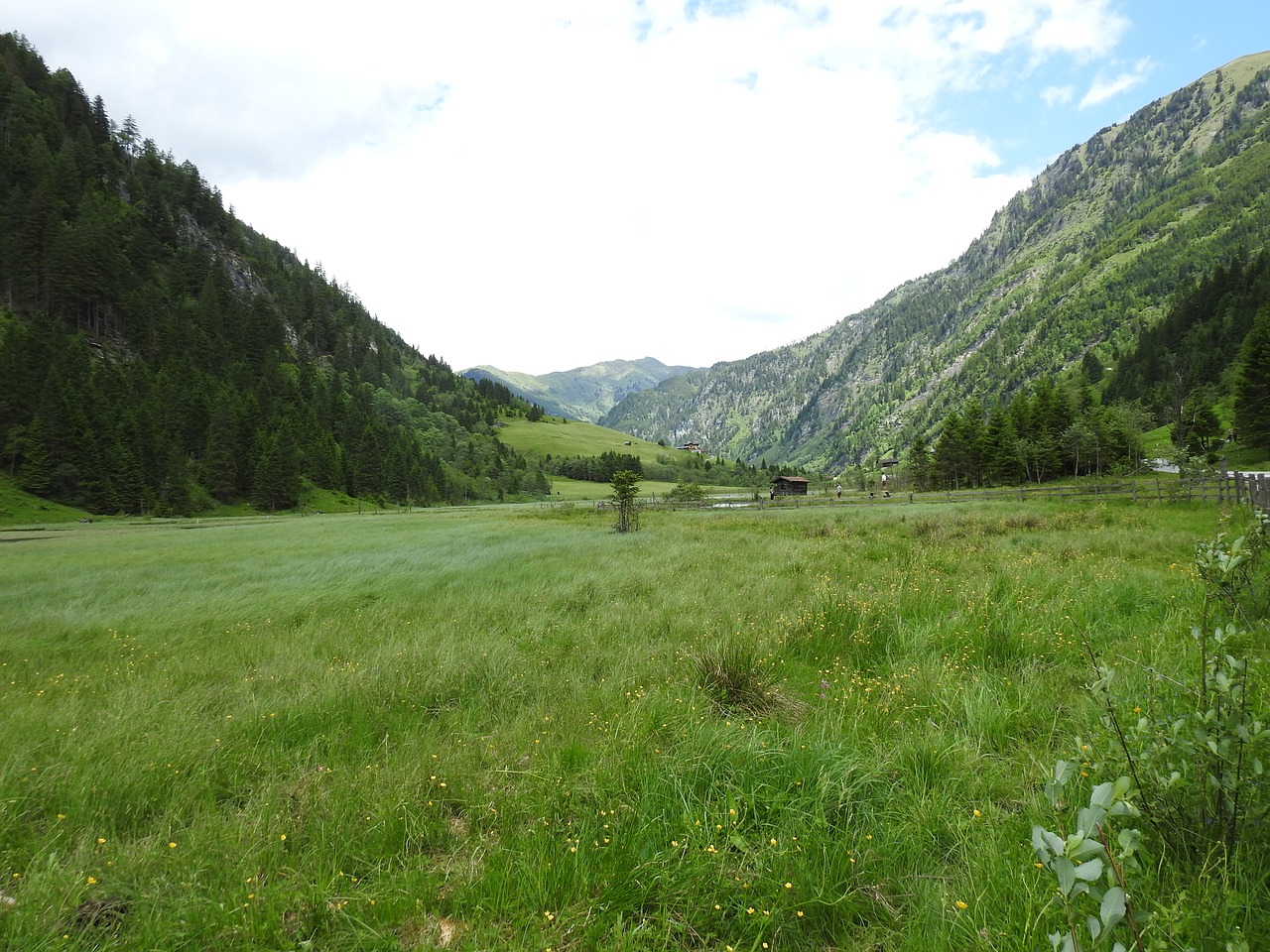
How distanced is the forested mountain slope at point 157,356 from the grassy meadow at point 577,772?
239ft

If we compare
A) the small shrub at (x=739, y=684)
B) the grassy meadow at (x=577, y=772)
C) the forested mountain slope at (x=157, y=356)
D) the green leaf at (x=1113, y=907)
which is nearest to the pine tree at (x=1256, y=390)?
the grassy meadow at (x=577, y=772)

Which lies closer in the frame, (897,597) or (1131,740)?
(1131,740)

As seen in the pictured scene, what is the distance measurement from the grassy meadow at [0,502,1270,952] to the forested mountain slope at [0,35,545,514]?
239 ft

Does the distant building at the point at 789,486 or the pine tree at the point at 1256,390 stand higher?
the pine tree at the point at 1256,390

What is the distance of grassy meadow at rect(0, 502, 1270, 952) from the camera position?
9.02 feet

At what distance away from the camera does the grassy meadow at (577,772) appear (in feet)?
9.02

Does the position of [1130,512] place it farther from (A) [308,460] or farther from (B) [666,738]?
(A) [308,460]

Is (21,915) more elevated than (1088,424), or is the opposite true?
(1088,424)

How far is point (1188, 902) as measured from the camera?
2090mm

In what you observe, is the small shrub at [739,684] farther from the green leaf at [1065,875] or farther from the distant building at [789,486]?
the distant building at [789,486]

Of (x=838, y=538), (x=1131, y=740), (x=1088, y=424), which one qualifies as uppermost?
(x=1088, y=424)

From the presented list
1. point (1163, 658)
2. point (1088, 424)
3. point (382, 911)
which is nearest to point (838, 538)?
point (1163, 658)

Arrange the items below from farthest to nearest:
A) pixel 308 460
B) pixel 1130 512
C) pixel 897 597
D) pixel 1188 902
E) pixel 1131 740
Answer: pixel 308 460 < pixel 1130 512 < pixel 897 597 < pixel 1131 740 < pixel 1188 902

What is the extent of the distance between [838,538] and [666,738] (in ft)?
56.5
